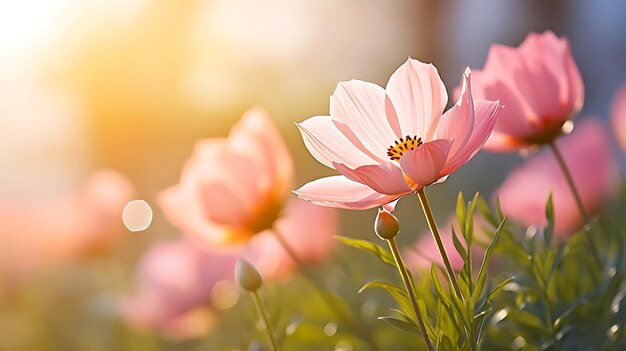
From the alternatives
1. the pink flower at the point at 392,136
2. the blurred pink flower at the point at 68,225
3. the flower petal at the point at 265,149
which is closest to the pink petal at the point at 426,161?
the pink flower at the point at 392,136

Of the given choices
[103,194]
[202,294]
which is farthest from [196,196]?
[103,194]

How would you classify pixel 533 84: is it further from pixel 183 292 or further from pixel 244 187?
pixel 183 292

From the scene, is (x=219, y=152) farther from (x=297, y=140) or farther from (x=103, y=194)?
(x=297, y=140)

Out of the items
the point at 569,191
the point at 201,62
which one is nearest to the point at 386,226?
the point at 569,191

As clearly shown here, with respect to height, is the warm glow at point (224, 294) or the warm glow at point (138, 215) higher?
the warm glow at point (138, 215)

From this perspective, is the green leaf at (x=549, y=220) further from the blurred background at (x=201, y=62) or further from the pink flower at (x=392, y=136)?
the blurred background at (x=201, y=62)

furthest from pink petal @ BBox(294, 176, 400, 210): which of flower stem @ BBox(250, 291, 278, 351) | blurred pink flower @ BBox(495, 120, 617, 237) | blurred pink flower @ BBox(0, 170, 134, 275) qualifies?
blurred pink flower @ BBox(0, 170, 134, 275)

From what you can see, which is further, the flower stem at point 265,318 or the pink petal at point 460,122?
the flower stem at point 265,318
